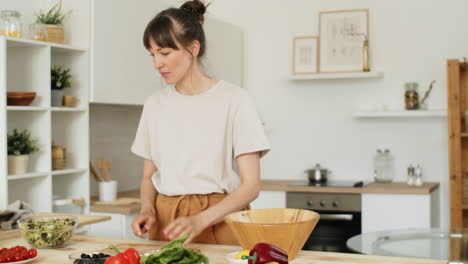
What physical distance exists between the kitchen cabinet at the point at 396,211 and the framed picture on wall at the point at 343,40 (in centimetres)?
113

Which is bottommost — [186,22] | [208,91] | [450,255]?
[450,255]

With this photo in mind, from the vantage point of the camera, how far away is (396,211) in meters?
4.14

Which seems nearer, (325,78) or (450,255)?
(450,255)

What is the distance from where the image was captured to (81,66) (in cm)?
344

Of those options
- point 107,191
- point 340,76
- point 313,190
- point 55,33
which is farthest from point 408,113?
point 55,33

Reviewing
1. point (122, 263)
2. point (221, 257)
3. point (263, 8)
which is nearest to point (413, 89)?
point (263, 8)

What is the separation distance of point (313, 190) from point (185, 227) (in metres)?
2.68

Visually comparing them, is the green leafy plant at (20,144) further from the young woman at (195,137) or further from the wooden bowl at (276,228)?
the wooden bowl at (276,228)

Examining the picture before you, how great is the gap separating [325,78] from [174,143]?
288 cm

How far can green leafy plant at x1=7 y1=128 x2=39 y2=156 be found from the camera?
309cm

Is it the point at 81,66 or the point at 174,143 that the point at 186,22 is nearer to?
the point at 174,143

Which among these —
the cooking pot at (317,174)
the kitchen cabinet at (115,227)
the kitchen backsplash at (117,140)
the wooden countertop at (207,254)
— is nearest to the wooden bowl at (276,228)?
the wooden countertop at (207,254)

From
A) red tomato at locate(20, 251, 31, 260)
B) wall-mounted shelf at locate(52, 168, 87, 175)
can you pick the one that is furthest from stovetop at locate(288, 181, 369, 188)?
red tomato at locate(20, 251, 31, 260)

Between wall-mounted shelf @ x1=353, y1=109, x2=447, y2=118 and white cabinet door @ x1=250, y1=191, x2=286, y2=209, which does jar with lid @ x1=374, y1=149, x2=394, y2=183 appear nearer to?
wall-mounted shelf @ x1=353, y1=109, x2=447, y2=118
